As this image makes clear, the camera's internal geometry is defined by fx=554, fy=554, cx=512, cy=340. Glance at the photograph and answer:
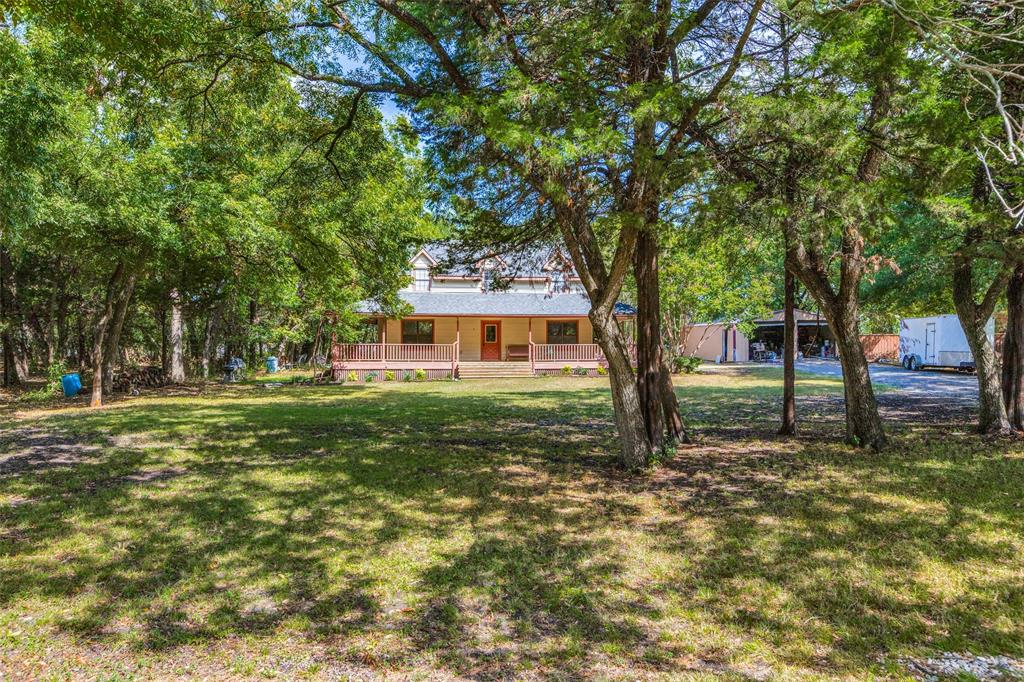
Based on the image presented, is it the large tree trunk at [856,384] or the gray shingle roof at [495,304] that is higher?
the gray shingle roof at [495,304]

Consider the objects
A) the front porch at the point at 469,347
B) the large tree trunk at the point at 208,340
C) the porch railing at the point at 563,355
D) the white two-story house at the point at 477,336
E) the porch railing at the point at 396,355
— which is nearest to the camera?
the large tree trunk at the point at 208,340

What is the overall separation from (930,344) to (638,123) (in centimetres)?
2822

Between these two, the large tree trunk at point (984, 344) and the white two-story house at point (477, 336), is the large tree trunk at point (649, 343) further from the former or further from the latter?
the white two-story house at point (477, 336)

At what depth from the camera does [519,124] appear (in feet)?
15.9

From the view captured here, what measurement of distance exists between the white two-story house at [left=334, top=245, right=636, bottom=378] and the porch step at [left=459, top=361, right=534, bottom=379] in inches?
1.8

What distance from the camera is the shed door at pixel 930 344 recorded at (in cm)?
2586

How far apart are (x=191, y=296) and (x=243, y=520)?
1896 cm

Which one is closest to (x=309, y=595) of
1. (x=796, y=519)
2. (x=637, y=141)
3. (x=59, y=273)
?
(x=796, y=519)

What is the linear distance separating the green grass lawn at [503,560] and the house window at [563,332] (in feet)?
62.9

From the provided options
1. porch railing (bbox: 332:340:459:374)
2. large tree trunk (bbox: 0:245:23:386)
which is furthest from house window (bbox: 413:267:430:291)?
large tree trunk (bbox: 0:245:23:386)

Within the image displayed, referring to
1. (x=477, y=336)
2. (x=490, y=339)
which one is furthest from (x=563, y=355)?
(x=477, y=336)

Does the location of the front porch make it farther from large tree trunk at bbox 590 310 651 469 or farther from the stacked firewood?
large tree trunk at bbox 590 310 651 469

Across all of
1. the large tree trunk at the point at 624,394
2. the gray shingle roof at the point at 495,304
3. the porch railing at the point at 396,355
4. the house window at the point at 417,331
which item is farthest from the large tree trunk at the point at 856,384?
the house window at the point at 417,331

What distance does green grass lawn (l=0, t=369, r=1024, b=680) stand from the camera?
302 cm
